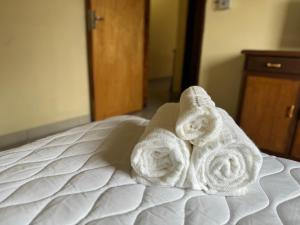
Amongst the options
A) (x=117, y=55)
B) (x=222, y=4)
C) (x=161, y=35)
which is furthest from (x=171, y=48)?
(x=222, y=4)

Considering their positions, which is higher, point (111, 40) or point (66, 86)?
point (111, 40)

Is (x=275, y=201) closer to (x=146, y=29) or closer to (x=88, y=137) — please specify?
(x=88, y=137)

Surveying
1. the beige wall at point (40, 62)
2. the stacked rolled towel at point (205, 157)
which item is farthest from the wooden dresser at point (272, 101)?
the beige wall at point (40, 62)

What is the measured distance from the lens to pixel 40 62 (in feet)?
6.77

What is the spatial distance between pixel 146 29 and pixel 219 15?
94 cm

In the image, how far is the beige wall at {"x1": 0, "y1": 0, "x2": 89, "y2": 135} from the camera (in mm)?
1870

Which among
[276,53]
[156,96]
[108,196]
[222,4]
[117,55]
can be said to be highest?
[222,4]

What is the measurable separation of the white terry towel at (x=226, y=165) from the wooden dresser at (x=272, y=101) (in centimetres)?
126

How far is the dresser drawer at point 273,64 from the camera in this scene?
5.37 feet

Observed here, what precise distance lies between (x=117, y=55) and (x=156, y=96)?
1375 millimetres

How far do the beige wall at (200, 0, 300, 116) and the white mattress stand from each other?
1.53m

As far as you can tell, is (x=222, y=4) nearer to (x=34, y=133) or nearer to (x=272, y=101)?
(x=272, y=101)

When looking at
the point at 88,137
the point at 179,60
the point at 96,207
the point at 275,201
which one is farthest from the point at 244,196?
the point at 179,60

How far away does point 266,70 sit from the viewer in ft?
5.70
